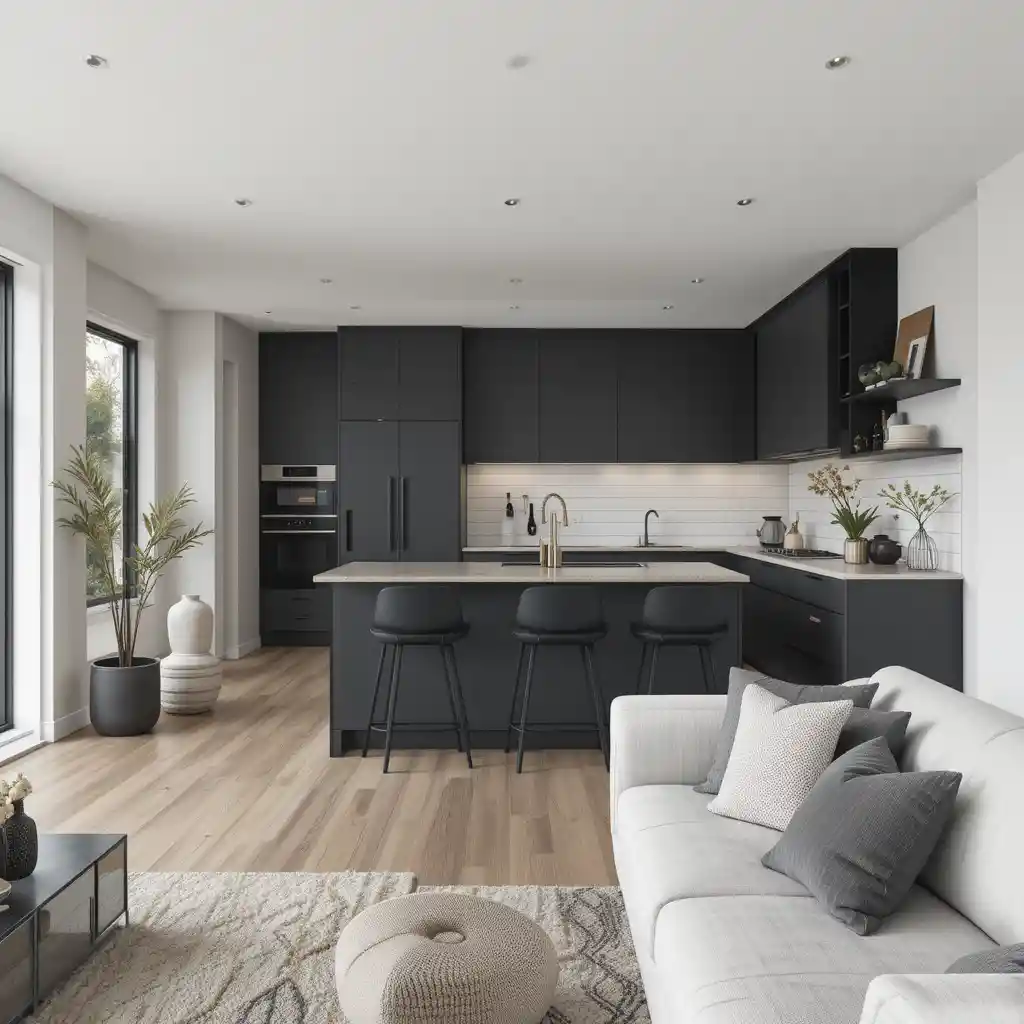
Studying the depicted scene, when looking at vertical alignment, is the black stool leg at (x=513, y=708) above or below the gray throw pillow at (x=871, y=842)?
below

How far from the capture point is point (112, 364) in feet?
21.2

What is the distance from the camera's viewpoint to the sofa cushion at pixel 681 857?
1968 millimetres

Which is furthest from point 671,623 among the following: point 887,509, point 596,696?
point 887,509

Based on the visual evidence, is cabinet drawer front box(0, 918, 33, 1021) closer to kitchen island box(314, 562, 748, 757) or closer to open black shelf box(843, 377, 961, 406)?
kitchen island box(314, 562, 748, 757)

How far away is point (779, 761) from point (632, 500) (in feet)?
18.7

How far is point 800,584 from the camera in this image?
5668mm

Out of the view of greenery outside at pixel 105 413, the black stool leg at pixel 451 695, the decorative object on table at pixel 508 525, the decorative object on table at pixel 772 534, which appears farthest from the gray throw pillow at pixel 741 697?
the decorative object on table at pixel 508 525

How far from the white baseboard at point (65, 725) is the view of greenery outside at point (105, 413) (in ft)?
3.51

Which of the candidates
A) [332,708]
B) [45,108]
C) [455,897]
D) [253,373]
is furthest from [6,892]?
[253,373]

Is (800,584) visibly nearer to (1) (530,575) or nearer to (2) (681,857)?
(1) (530,575)

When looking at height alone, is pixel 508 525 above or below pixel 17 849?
above

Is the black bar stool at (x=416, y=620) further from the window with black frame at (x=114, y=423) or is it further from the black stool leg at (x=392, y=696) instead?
the window with black frame at (x=114, y=423)

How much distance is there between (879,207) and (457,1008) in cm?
422

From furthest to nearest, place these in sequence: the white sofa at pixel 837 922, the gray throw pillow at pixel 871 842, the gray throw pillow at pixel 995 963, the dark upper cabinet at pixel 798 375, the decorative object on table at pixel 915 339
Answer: the dark upper cabinet at pixel 798 375 → the decorative object on table at pixel 915 339 → the gray throw pillow at pixel 871 842 → the white sofa at pixel 837 922 → the gray throw pillow at pixel 995 963
